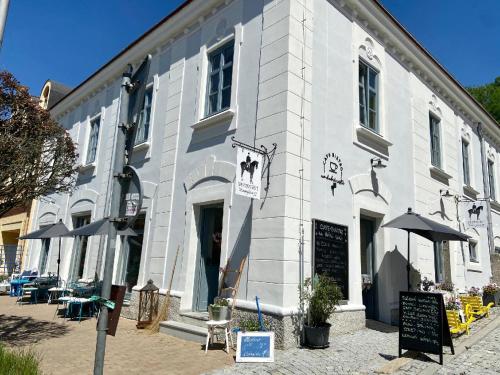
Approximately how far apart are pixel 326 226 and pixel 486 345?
3579 mm

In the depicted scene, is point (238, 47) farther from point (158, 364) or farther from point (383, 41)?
point (158, 364)

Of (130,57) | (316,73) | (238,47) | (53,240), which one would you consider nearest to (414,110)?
(316,73)

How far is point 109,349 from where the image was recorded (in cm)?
647

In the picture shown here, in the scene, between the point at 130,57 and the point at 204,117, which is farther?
the point at 130,57

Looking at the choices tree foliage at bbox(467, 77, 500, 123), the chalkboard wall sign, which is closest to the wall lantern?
the chalkboard wall sign

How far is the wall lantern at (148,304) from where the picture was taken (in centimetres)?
834

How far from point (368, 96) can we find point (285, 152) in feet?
12.8

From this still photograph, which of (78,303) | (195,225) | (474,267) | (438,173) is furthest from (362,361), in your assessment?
(474,267)

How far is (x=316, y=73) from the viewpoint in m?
8.18

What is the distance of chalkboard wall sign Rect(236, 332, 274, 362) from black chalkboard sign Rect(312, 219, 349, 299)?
5.68 ft

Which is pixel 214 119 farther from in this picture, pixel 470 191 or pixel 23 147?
pixel 470 191

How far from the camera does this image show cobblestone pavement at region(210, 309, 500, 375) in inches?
213

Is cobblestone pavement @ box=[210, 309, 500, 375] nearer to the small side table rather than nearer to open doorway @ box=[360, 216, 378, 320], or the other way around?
the small side table

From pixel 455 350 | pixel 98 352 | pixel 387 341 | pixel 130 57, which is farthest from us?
pixel 130 57
